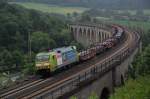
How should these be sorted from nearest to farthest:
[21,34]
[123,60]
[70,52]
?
[70,52] < [123,60] < [21,34]

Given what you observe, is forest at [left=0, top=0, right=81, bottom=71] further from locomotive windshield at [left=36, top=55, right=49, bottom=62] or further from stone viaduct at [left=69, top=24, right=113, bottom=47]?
locomotive windshield at [left=36, top=55, right=49, bottom=62]

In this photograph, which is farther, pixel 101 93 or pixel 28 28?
pixel 28 28

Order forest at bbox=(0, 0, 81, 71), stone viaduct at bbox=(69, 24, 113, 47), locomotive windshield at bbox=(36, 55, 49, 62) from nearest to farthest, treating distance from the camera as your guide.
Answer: locomotive windshield at bbox=(36, 55, 49, 62) → forest at bbox=(0, 0, 81, 71) → stone viaduct at bbox=(69, 24, 113, 47)

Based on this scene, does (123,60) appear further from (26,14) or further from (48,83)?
(26,14)

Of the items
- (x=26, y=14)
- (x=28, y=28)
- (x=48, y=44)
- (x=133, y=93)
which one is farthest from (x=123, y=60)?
(x=26, y=14)

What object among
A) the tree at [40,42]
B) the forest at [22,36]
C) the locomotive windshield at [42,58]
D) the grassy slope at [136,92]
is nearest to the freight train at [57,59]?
the locomotive windshield at [42,58]

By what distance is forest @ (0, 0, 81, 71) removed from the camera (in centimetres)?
8731

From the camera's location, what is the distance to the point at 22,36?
110m

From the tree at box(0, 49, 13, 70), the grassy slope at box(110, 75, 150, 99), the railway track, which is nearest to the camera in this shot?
the grassy slope at box(110, 75, 150, 99)

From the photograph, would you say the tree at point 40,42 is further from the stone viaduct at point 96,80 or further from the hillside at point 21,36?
the stone viaduct at point 96,80

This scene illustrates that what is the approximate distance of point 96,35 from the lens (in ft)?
456

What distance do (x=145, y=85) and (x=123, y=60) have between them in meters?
26.5

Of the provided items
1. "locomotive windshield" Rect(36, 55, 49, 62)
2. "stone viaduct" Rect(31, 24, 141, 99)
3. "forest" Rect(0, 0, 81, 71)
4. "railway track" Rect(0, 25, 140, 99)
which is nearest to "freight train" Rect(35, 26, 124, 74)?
"locomotive windshield" Rect(36, 55, 49, 62)

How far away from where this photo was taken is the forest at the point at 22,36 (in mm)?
87312
